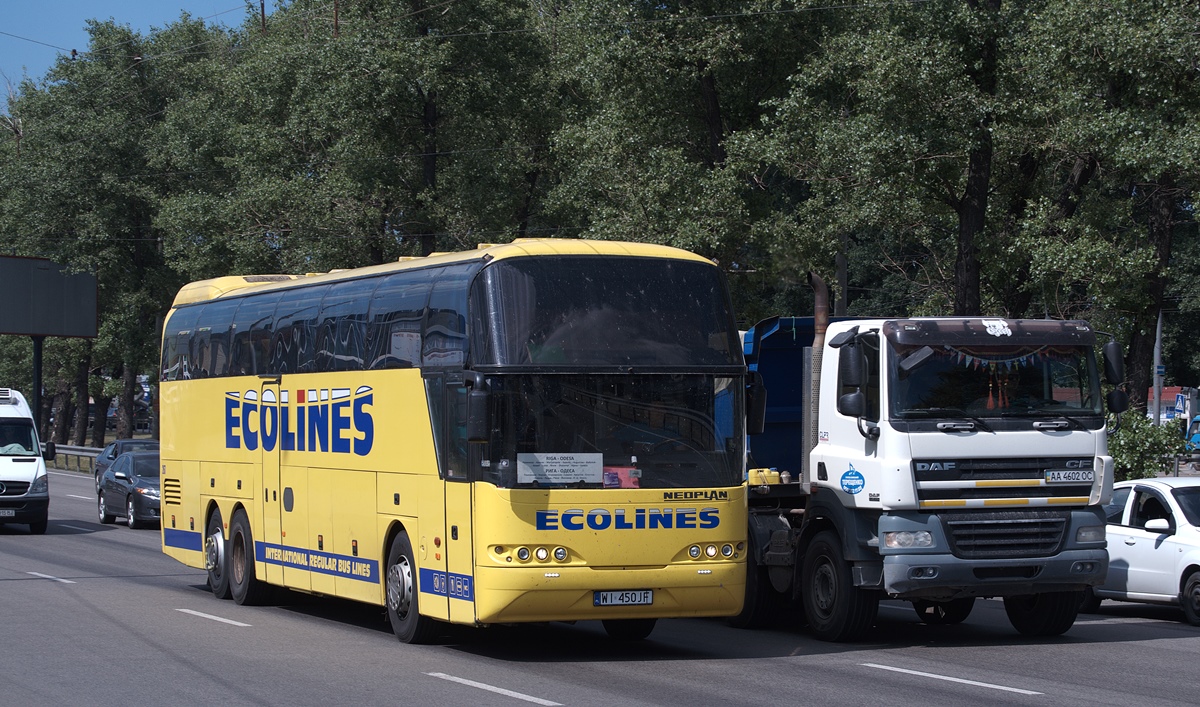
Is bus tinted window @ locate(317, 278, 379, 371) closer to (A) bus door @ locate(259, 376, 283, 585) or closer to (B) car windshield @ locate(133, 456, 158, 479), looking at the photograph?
(A) bus door @ locate(259, 376, 283, 585)

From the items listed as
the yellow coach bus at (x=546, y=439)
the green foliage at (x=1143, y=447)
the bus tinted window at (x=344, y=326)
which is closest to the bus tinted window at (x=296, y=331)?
the bus tinted window at (x=344, y=326)

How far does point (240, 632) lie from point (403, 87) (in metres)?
24.0

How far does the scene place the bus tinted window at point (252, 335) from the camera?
16922 millimetres

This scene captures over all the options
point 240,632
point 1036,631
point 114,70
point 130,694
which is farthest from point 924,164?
point 114,70

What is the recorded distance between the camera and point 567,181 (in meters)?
37.4

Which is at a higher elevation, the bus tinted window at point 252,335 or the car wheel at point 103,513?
the bus tinted window at point 252,335

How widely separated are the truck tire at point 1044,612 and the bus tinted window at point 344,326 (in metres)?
7.24

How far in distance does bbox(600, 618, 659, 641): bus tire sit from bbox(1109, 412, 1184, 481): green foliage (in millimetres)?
10580

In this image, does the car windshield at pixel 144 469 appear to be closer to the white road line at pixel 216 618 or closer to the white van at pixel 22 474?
the white van at pixel 22 474

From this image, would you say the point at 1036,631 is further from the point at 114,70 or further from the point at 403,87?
the point at 114,70

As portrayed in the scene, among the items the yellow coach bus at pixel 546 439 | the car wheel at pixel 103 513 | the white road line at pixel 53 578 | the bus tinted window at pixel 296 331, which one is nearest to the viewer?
the yellow coach bus at pixel 546 439

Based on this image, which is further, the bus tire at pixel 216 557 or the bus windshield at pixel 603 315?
the bus tire at pixel 216 557

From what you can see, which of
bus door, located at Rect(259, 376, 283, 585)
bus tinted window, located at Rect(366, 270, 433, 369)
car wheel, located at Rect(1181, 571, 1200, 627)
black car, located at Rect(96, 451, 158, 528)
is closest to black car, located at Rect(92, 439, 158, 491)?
black car, located at Rect(96, 451, 158, 528)

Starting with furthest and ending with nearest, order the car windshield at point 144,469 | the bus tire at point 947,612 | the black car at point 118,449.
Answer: the black car at point 118,449 < the car windshield at point 144,469 < the bus tire at point 947,612
